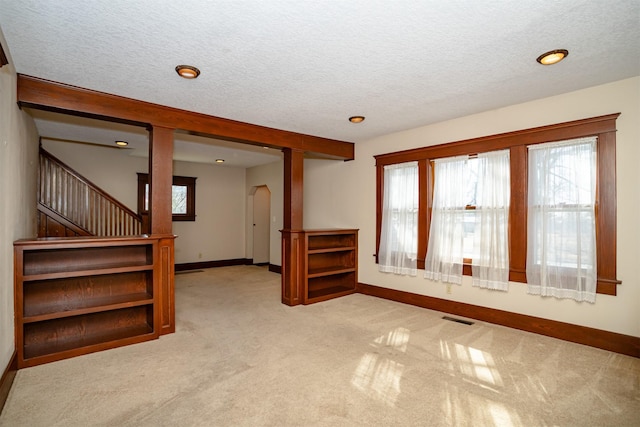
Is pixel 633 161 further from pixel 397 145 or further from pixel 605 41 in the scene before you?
pixel 397 145

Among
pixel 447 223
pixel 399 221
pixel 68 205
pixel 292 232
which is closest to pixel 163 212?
pixel 292 232

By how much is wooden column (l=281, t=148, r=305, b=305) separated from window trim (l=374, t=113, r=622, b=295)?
4.07 ft

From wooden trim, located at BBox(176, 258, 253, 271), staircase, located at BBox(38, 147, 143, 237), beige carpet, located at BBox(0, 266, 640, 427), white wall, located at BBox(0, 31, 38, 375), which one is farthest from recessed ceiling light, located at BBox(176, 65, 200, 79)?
wooden trim, located at BBox(176, 258, 253, 271)

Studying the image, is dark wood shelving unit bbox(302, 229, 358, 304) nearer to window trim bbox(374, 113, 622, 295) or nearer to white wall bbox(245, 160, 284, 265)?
window trim bbox(374, 113, 622, 295)

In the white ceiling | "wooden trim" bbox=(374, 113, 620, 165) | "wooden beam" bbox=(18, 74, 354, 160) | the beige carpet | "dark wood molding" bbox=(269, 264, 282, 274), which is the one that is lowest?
the beige carpet

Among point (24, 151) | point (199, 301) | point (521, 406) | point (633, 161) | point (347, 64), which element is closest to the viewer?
point (521, 406)

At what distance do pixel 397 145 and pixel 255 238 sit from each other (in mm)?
4785

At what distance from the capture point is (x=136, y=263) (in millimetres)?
3568

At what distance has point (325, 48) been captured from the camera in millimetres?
2375

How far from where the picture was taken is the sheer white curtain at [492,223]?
371cm

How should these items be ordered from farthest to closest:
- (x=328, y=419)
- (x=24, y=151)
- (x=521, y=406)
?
(x=24, y=151) < (x=521, y=406) < (x=328, y=419)

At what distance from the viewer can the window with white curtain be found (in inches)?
147

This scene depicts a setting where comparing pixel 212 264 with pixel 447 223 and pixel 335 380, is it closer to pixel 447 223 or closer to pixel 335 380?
pixel 447 223

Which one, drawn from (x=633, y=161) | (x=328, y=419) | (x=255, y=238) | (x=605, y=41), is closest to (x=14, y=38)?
(x=328, y=419)
